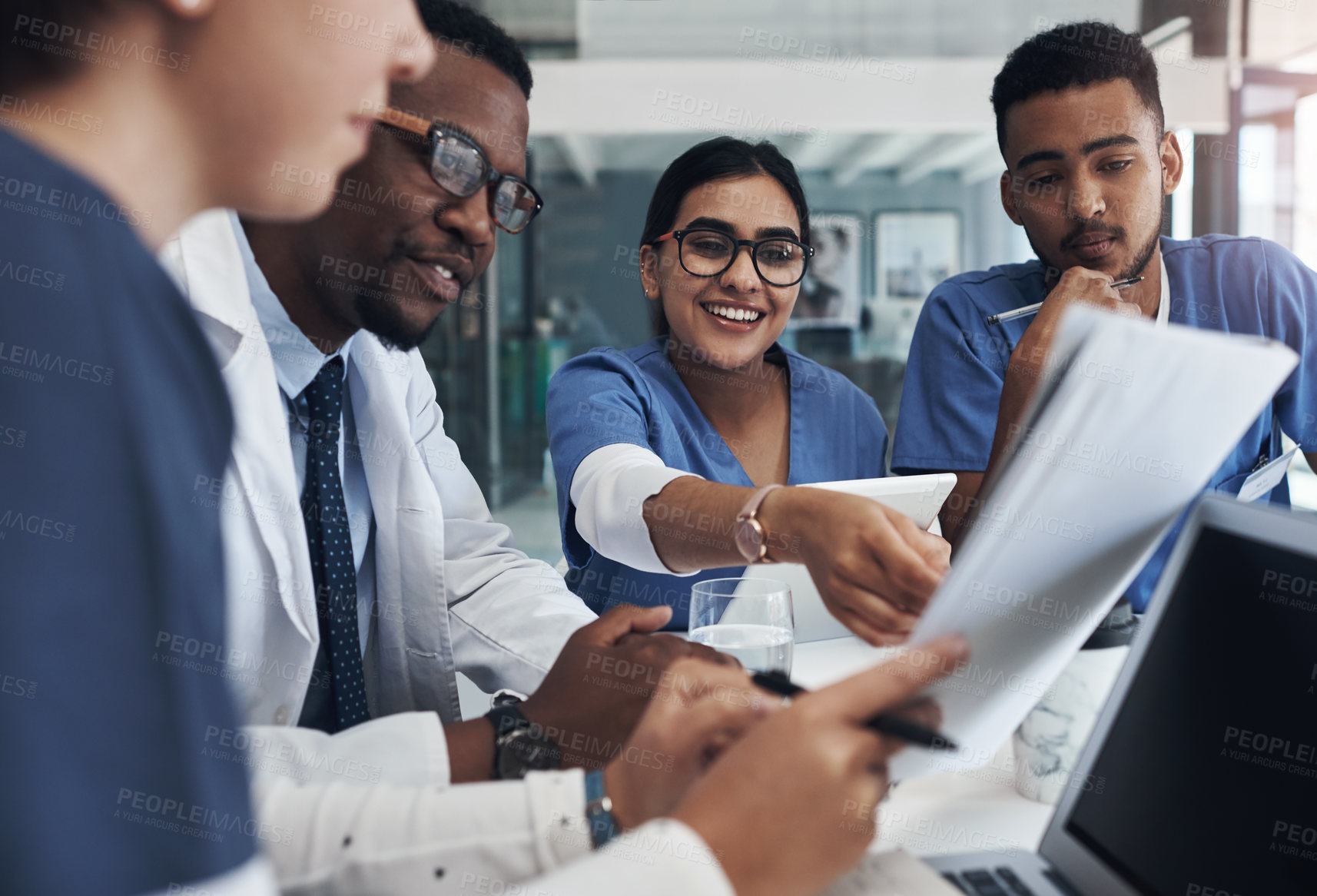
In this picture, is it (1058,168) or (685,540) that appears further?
(1058,168)

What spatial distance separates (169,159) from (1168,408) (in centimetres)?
60

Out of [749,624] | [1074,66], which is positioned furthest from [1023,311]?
Answer: [749,624]

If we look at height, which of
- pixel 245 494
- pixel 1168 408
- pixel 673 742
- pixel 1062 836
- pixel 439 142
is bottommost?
pixel 1062 836

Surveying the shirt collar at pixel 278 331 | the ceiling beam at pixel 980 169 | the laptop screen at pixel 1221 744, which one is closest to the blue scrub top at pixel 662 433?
the shirt collar at pixel 278 331

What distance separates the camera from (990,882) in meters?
0.69

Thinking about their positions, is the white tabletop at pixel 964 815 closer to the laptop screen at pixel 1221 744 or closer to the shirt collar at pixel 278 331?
the laptop screen at pixel 1221 744

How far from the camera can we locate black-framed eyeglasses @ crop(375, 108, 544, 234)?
1.27m

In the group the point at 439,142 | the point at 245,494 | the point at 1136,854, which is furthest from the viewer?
the point at 439,142

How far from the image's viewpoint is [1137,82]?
1682 mm

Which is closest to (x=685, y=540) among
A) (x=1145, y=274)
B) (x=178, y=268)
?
(x=178, y=268)

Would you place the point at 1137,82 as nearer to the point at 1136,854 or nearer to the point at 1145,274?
the point at 1145,274

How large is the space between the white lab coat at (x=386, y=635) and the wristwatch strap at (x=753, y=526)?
0.30 m

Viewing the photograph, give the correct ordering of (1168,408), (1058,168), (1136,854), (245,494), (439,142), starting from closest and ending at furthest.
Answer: (1168,408), (1136,854), (245,494), (439,142), (1058,168)

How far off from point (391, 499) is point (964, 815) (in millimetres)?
894
